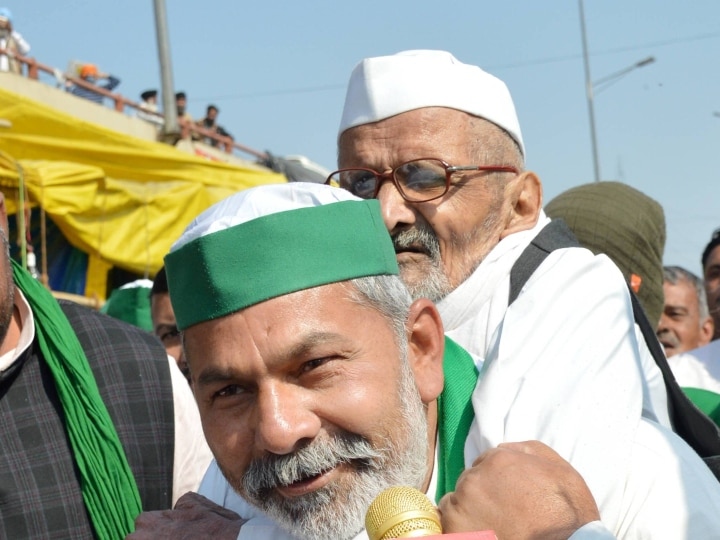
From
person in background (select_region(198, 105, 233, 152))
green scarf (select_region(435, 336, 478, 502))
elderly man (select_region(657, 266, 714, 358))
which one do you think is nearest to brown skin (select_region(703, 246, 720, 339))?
elderly man (select_region(657, 266, 714, 358))

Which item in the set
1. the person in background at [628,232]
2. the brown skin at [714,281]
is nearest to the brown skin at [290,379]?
the person in background at [628,232]

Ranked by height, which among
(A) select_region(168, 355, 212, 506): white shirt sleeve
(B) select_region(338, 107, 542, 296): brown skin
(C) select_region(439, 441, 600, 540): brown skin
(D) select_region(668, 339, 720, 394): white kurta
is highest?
(B) select_region(338, 107, 542, 296): brown skin

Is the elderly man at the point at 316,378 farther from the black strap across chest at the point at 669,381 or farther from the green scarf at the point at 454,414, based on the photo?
the black strap across chest at the point at 669,381

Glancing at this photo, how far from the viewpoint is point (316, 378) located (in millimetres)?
1946

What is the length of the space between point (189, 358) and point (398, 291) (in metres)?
0.42

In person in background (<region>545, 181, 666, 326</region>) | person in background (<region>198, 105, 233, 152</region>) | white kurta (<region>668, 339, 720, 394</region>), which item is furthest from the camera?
person in background (<region>198, 105, 233, 152</region>)

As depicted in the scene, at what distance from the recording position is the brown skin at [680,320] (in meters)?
6.66

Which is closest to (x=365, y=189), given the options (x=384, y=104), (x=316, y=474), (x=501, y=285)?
(x=384, y=104)

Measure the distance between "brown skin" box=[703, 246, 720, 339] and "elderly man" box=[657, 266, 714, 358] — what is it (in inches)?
42.8

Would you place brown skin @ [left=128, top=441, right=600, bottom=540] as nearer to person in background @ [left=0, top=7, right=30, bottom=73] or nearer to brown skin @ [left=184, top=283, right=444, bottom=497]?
brown skin @ [left=184, top=283, right=444, bottom=497]

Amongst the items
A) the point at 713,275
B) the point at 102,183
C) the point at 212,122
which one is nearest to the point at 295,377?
the point at 713,275

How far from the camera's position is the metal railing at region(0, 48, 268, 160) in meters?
13.1

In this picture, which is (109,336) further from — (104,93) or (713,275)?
(104,93)

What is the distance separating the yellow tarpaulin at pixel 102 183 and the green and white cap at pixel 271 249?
18.3 feet
